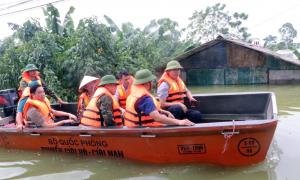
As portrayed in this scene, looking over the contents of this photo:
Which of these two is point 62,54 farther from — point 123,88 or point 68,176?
point 68,176

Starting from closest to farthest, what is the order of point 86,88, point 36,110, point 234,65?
point 36,110 < point 86,88 < point 234,65

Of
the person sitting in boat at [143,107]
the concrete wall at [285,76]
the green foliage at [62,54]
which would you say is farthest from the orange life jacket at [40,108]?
the concrete wall at [285,76]

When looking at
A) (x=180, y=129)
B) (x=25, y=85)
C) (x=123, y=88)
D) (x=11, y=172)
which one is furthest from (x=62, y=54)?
(x=180, y=129)

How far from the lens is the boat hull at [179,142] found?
13.8ft

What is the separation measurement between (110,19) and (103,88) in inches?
462

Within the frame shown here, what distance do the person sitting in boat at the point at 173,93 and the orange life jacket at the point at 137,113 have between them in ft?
Answer: 3.12

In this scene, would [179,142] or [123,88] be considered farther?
[123,88]

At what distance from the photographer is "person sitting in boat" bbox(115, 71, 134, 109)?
6.57 meters

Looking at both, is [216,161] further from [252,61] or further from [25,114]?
[252,61]

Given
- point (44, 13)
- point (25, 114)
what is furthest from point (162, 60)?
point (25, 114)

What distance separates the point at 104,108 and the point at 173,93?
1.38 meters

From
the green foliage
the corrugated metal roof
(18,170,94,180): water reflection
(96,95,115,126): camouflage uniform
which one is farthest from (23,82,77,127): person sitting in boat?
the corrugated metal roof

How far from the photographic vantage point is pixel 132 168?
493 cm

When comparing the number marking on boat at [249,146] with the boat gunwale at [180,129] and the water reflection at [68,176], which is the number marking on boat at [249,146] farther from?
the water reflection at [68,176]
